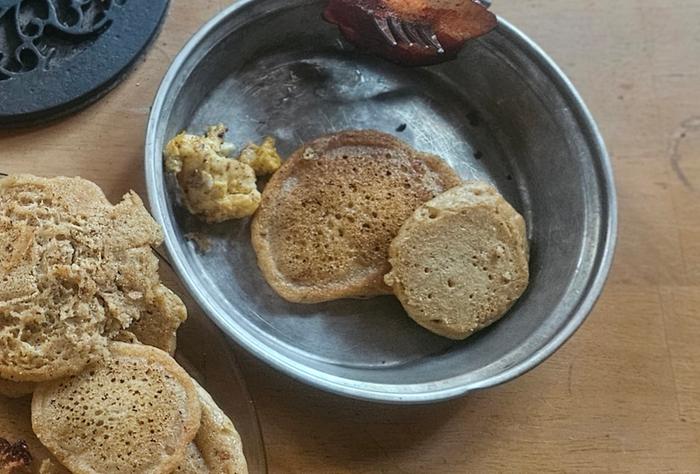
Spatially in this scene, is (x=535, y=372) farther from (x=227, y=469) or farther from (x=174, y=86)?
(x=174, y=86)

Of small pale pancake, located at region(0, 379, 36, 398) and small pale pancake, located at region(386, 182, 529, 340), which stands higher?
small pale pancake, located at region(0, 379, 36, 398)

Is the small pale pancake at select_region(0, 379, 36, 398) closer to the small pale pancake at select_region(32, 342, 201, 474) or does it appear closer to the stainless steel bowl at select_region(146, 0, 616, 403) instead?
the small pale pancake at select_region(32, 342, 201, 474)

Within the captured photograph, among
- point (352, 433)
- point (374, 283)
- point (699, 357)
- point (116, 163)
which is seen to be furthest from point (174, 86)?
point (699, 357)

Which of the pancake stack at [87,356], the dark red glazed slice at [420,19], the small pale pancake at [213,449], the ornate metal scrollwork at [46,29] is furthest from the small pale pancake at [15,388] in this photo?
the dark red glazed slice at [420,19]

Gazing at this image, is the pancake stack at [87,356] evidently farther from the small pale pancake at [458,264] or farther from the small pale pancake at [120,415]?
the small pale pancake at [458,264]

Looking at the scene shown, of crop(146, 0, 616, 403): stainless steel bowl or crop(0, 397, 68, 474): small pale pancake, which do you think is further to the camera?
crop(146, 0, 616, 403): stainless steel bowl

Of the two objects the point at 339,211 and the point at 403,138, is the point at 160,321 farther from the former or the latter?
the point at 403,138

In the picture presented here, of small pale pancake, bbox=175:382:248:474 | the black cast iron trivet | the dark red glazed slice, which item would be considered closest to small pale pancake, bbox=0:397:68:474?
small pale pancake, bbox=175:382:248:474
